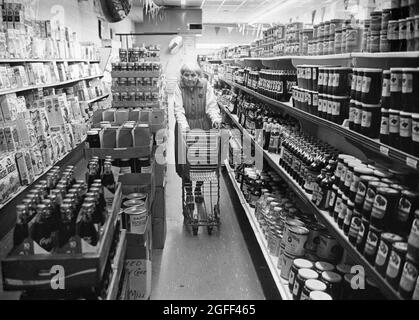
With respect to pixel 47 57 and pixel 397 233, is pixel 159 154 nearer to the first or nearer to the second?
pixel 397 233

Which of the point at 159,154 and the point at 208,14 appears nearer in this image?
the point at 159,154

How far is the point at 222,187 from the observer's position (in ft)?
18.1

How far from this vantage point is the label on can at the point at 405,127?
1406 millimetres

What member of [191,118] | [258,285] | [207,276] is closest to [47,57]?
[191,118]

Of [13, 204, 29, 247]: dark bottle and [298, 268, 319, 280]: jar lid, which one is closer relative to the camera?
[13, 204, 29, 247]: dark bottle

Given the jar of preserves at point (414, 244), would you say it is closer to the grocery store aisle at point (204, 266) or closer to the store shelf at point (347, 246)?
the store shelf at point (347, 246)

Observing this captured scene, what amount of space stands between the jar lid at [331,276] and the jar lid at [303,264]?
0.44 feet

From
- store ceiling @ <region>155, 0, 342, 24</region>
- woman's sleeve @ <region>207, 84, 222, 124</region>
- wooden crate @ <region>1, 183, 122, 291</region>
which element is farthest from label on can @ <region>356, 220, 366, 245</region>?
store ceiling @ <region>155, 0, 342, 24</region>

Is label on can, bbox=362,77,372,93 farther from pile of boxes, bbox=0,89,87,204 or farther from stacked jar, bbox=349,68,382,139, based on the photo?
pile of boxes, bbox=0,89,87,204

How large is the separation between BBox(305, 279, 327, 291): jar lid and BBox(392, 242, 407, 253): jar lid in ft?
2.18

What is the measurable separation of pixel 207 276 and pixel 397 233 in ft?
6.56

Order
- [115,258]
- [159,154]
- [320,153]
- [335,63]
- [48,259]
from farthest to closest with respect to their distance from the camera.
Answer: [159,154]
[335,63]
[320,153]
[115,258]
[48,259]

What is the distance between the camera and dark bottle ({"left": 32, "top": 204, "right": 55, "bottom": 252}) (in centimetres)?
159

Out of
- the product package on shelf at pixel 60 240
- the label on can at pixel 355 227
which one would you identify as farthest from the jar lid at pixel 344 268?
the product package on shelf at pixel 60 240
